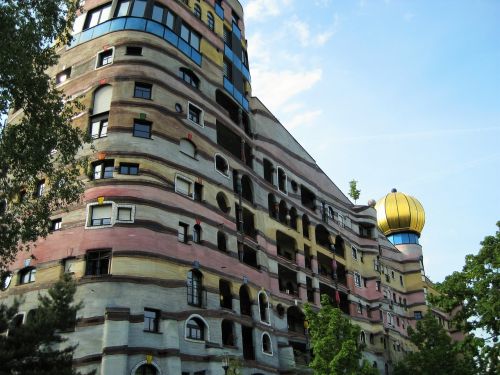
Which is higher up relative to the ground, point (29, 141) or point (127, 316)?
point (29, 141)

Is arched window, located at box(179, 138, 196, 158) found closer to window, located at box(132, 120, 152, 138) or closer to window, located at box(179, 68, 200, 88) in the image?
window, located at box(132, 120, 152, 138)

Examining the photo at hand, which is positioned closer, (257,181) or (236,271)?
(236,271)

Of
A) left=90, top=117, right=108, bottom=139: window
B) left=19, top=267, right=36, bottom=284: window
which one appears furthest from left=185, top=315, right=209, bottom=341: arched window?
left=90, top=117, right=108, bottom=139: window

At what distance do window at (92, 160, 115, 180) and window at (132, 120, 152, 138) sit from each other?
6.21ft

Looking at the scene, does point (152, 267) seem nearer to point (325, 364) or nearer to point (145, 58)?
point (325, 364)

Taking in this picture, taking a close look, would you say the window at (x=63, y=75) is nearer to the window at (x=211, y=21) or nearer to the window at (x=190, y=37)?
the window at (x=190, y=37)

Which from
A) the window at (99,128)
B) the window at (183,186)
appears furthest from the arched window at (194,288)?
the window at (99,128)

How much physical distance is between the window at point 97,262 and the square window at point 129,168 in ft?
12.3

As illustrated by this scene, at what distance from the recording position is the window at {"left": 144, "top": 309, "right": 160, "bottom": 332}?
2162cm

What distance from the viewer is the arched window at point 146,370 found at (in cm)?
2058

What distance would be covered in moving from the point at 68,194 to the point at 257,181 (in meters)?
14.7

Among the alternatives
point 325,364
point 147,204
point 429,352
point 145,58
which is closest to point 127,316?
point 147,204

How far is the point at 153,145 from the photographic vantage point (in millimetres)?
25172

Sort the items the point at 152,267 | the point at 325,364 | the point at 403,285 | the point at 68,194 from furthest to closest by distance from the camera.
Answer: the point at 403,285 < the point at 325,364 < the point at 152,267 < the point at 68,194
